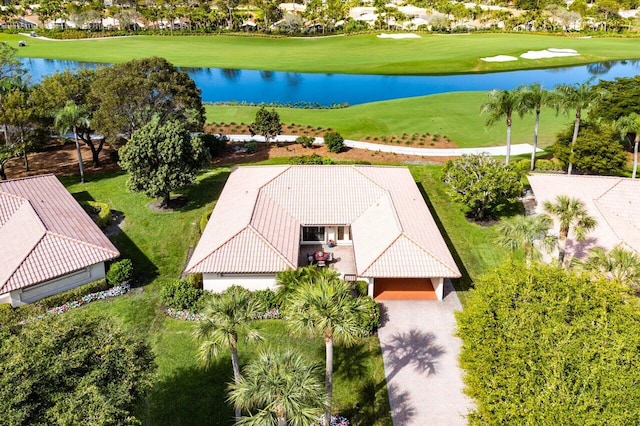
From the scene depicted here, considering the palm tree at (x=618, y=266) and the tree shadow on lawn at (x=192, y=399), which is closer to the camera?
the tree shadow on lawn at (x=192, y=399)

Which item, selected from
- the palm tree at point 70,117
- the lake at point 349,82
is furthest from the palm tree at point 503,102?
the lake at point 349,82

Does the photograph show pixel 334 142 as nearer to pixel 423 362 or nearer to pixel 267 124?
pixel 267 124

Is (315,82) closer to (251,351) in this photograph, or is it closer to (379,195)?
(379,195)

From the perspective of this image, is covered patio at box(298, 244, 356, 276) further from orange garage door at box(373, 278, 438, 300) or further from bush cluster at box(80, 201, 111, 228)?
bush cluster at box(80, 201, 111, 228)

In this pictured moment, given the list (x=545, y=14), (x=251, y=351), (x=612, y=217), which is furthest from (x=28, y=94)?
(x=545, y=14)

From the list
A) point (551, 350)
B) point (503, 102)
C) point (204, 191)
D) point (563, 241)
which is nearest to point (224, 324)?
point (551, 350)

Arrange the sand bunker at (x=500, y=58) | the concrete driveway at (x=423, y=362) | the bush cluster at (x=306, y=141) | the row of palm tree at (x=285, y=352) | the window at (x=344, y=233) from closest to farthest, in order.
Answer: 1. the row of palm tree at (x=285, y=352)
2. the concrete driveway at (x=423, y=362)
3. the window at (x=344, y=233)
4. the bush cluster at (x=306, y=141)
5. the sand bunker at (x=500, y=58)

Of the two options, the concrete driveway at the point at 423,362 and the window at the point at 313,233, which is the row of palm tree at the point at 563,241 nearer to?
the concrete driveway at the point at 423,362
